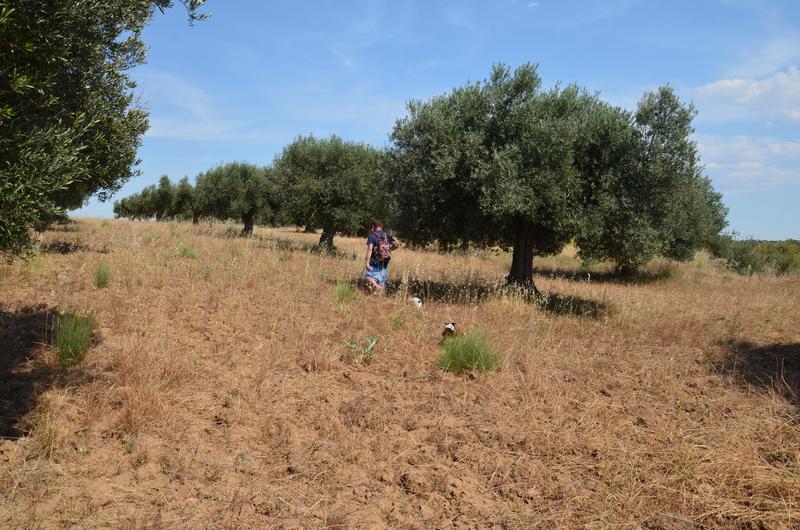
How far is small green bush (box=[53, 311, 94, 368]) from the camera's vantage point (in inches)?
250

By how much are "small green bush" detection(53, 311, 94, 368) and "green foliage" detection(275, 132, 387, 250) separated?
16985mm

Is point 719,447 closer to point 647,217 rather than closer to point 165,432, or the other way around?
point 165,432

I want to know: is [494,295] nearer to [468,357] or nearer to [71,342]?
[468,357]

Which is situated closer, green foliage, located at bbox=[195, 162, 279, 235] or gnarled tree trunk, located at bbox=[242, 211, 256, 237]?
green foliage, located at bbox=[195, 162, 279, 235]

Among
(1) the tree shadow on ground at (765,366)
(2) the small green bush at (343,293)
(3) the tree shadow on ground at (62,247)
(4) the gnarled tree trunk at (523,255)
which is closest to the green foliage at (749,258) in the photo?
(4) the gnarled tree trunk at (523,255)

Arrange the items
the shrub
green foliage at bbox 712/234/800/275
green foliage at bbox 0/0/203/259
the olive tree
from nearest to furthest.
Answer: green foliage at bbox 0/0/203/259
the olive tree
the shrub
green foliage at bbox 712/234/800/275

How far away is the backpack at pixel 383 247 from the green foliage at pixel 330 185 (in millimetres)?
11276

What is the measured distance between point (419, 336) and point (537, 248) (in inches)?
313

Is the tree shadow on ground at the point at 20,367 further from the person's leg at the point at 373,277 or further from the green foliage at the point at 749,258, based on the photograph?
the green foliage at the point at 749,258

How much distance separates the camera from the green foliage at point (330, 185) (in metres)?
23.5

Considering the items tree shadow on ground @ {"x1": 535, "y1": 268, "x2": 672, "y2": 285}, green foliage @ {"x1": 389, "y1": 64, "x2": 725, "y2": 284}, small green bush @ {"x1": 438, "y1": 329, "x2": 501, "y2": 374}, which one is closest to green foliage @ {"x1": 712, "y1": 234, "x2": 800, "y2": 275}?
tree shadow on ground @ {"x1": 535, "y1": 268, "x2": 672, "y2": 285}

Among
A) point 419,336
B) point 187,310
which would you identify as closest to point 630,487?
point 419,336

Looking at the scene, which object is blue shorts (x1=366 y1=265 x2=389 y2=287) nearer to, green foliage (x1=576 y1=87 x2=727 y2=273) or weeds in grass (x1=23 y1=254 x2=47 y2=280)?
green foliage (x1=576 y1=87 x2=727 y2=273)

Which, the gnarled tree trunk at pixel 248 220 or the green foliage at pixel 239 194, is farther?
the gnarled tree trunk at pixel 248 220
